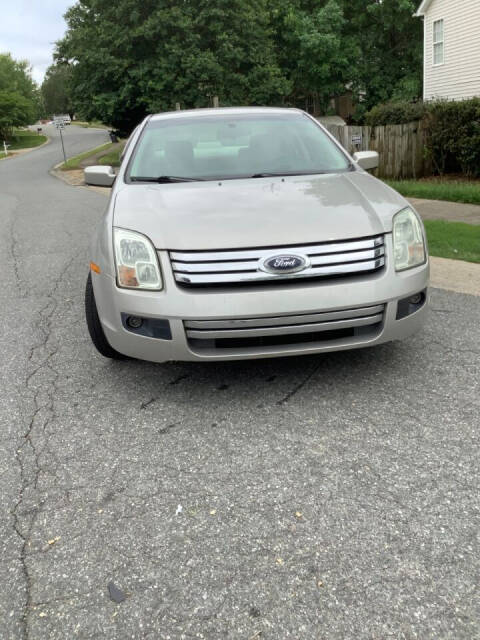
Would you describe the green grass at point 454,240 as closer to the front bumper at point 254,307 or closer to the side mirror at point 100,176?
the front bumper at point 254,307

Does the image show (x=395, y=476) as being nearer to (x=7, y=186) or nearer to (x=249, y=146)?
(x=249, y=146)

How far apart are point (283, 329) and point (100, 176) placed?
2626 millimetres

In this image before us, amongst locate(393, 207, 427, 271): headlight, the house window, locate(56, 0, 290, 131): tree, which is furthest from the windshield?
the house window

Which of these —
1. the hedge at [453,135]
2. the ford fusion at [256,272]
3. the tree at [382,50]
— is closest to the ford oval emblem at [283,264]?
the ford fusion at [256,272]

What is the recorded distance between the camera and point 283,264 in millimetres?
3014

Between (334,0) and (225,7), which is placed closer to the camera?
(225,7)

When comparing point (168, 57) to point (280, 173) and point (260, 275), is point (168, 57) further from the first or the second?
point (260, 275)

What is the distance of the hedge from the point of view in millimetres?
13055

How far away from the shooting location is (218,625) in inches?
73.8

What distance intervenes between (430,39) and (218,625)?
1003 inches

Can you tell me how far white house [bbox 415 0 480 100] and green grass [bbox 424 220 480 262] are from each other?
14.5 meters

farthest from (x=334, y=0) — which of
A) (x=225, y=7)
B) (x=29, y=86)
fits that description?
(x=29, y=86)

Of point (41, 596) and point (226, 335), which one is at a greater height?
point (226, 335)

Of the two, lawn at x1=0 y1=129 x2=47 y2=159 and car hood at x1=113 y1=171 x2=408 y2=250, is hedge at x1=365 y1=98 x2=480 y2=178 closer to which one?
car hood at x1=113 y1=171 x2=408 y2=250
